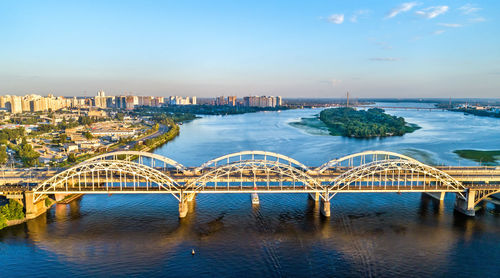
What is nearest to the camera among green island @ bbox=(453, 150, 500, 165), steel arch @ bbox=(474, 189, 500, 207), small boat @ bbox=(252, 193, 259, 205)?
steel arch @ bbox=(474, 189, 500, 207)

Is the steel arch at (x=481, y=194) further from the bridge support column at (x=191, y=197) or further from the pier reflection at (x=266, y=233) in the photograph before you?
the bridge support column at (x=191, y=197)

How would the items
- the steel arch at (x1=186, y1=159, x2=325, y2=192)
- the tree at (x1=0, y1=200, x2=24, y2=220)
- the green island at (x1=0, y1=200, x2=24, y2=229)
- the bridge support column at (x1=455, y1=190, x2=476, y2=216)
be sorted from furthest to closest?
the bridge support column at (x1=455, y1=190, x2=476, y2=216)
the steel arch at (x1=186, y1=159, x2=325, y2=192)
the tree at (x1=0, y1=200, x2=24, y2=220)
the green island at (x1=0, y1=200, x2=24, y2=229)

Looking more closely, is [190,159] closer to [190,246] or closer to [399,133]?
[190,246]

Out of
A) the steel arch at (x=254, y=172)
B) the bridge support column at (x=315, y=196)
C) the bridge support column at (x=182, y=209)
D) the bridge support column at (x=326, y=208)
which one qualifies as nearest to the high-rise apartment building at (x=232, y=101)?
the bridge support column at (x=315, y=196)

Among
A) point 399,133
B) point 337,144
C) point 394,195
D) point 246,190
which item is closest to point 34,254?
point 246,190

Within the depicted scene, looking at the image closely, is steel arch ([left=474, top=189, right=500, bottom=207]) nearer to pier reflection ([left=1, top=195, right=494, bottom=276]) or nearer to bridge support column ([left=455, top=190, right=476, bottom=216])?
bridge support column ([left=455, top=190, right=476, bottom=216])

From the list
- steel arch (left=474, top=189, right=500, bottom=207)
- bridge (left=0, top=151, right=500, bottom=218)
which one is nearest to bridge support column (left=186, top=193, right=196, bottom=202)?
bridge (left=0, top=151, right=500, bottom=218)

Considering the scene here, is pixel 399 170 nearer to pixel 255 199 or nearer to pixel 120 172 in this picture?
pixel 255 199
